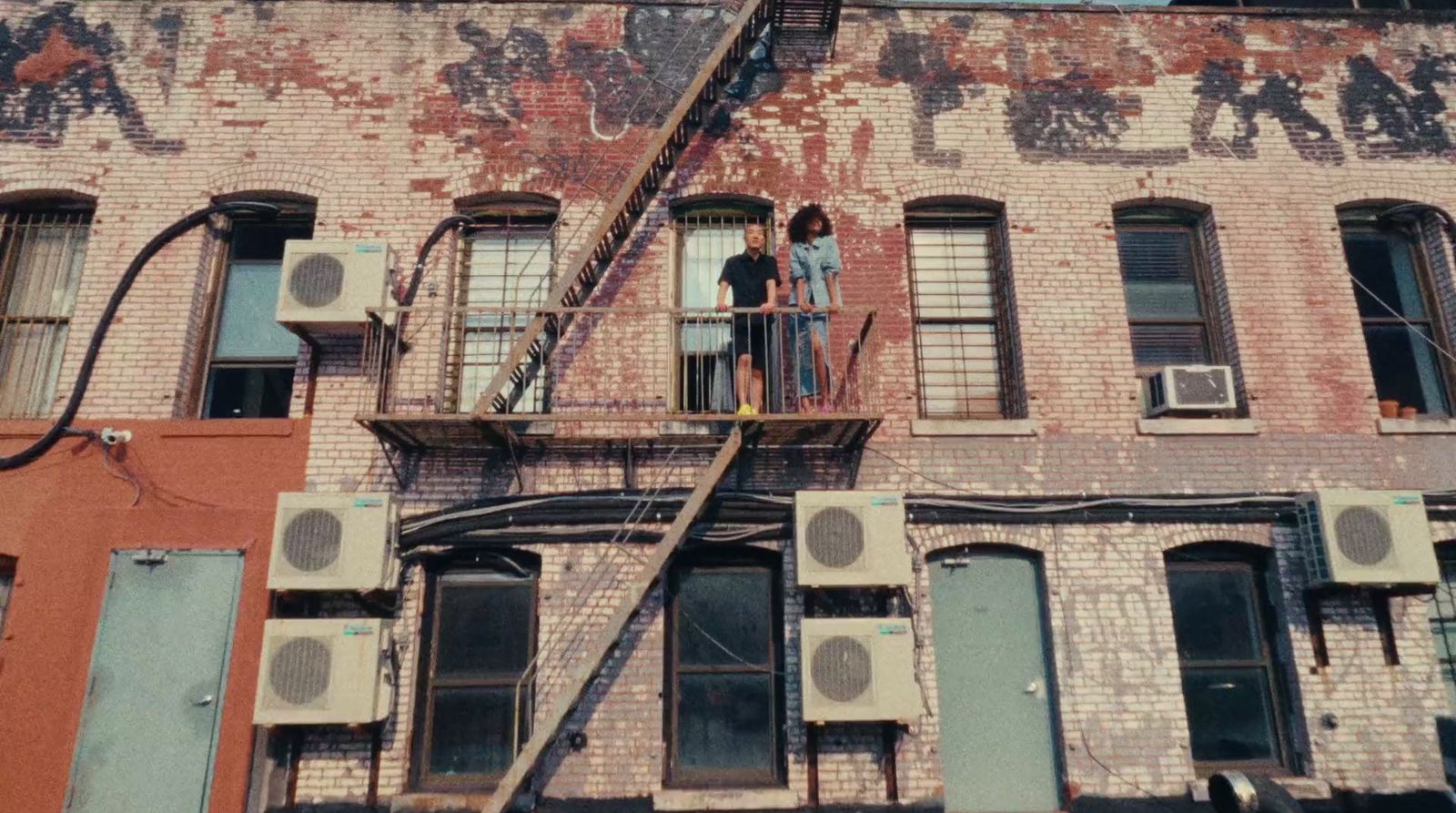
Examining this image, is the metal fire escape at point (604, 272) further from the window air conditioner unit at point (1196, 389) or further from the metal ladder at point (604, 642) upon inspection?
the window air conditioner unit at point (1196, 389)

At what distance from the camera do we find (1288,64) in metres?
9.35

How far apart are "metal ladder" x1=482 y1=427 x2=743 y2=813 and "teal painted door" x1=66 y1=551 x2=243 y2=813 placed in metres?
2.50

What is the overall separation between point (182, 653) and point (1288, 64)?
1201cm

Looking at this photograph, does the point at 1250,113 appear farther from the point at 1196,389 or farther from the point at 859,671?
the point at 859,671

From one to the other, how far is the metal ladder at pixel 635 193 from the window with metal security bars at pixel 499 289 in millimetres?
264

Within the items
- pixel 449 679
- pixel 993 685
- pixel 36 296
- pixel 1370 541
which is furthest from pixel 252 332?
pixel 1370 541

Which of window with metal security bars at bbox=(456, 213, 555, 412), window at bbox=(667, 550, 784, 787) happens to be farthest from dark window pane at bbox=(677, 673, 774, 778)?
window with metal security bars at bbox=(456, 213, 555, 412)

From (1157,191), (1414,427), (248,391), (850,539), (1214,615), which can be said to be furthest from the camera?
(1157,191)

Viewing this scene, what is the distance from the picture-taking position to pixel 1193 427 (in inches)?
318

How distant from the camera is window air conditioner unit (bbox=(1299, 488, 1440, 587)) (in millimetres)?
7328

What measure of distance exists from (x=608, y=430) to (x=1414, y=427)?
7412 mm

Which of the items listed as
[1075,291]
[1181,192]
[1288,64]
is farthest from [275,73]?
[1288,64]

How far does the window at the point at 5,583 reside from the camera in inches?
299

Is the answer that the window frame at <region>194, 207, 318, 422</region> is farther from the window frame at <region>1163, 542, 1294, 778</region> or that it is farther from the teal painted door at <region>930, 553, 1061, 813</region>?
the window frame at <region>1163, 542, 1294, 778</region>
